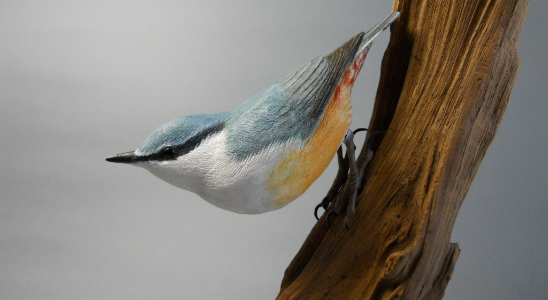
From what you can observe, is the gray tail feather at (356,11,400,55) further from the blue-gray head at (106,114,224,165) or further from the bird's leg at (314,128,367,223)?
the blue-gray head at (106,114,224,165)

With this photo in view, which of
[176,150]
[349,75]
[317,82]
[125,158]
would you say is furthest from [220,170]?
[349,75]

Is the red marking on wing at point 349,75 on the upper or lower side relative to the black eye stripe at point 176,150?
upper

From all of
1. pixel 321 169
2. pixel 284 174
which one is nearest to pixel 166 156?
pixel 284 174

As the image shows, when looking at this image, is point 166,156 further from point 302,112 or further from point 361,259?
point 361,259

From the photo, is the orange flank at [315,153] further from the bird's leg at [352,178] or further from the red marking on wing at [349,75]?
the bird's leg at [352,178]

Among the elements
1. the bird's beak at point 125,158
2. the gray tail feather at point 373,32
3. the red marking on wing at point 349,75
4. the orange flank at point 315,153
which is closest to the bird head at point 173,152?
the bird's beak at point 125,158

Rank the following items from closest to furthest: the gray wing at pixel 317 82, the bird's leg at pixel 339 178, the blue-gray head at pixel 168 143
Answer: the blue-gray head at pixel 168 143
the gray wing at pixel 317 82
the bird's leg at pixel 339 178

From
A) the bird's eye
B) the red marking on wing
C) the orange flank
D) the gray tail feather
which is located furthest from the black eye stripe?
the gray tail feather
